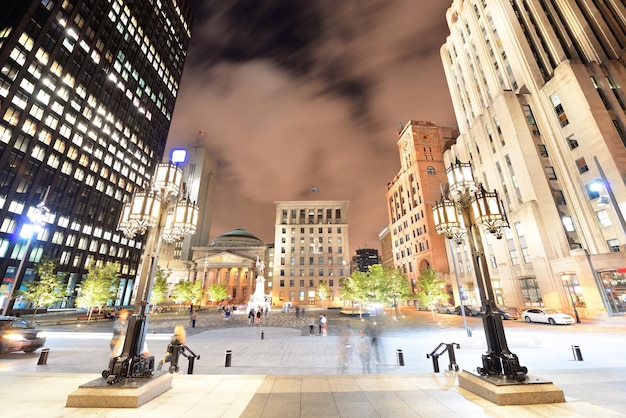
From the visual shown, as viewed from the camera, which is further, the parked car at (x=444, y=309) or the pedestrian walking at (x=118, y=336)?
the parked car at (x=444, y=309)

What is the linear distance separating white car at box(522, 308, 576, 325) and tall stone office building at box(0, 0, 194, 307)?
193 feet

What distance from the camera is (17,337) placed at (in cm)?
1252

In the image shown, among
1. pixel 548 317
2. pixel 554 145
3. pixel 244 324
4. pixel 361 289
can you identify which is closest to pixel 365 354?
pixel 244 324

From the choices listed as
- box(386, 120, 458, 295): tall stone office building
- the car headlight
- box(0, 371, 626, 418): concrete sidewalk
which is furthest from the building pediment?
box(0, 371, 626, 418): concrete sidewalk

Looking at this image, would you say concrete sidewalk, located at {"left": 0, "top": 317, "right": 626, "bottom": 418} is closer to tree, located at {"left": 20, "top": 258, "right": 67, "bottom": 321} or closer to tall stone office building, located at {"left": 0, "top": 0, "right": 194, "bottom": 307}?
tree, located at {"left": 20, "top": 258, "right": 67, "bottom": 321}

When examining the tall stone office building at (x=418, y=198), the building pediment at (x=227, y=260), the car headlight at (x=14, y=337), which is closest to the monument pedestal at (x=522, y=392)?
the car headlight at (x=14, y=337)

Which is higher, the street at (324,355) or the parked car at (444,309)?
the parked car at (444,309)

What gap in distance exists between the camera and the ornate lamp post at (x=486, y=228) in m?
6.88

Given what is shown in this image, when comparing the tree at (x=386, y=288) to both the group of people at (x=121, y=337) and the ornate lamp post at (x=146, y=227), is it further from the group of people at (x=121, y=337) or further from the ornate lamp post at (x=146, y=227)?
the ornate lamp post at (x=146, y=227)

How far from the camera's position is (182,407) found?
6027mm

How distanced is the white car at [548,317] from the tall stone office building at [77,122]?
58712 millimetres

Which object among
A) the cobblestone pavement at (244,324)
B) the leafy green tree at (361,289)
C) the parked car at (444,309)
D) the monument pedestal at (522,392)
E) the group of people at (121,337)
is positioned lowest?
the cobblestone pavement at (244,324)

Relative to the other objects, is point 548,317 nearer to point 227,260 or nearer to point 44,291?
point 44,291

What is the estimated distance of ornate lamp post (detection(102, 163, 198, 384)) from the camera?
261 inches
